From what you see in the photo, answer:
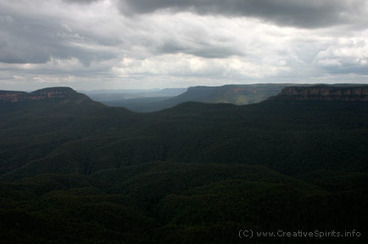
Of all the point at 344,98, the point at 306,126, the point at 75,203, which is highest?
the point at 344,98

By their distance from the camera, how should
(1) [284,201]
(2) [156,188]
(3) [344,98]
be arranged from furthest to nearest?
(3) [344,98], (2) [156,188], (1) [284,201]

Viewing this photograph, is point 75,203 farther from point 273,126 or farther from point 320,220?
point 273,126

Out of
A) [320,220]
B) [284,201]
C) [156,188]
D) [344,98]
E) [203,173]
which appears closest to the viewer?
[320,220]

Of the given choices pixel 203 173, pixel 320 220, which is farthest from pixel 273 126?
pixel 320 220

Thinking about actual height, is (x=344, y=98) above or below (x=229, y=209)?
above

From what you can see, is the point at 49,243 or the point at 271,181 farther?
the point at 271,181

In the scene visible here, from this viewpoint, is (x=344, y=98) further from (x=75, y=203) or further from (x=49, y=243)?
(x=49, y=243)

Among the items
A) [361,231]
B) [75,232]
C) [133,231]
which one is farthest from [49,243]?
[361,231]
